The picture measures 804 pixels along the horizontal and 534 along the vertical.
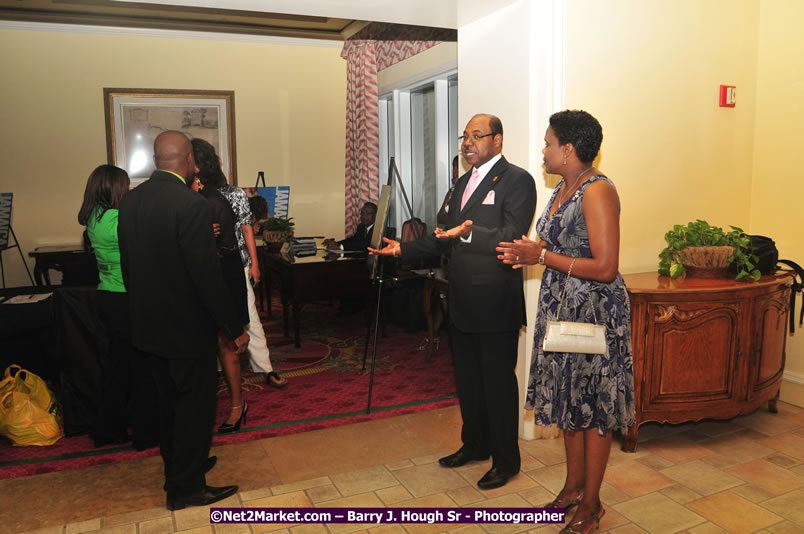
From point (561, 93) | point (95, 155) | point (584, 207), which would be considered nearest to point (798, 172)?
point (561, 93)

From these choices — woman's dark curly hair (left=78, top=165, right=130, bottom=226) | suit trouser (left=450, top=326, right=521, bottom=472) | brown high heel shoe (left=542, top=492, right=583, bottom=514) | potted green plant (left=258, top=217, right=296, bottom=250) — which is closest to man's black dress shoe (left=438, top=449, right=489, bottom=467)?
suit trouser (left=450, top=326, right=521, bottom=472)

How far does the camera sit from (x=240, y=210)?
3930 mm

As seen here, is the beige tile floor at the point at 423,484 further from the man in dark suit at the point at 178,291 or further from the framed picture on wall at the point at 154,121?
the framed picture on wall at the point at 154,121

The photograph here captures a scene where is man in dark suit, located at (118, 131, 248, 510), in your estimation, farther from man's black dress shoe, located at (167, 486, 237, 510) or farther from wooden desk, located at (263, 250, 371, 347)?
wooden desk, located at (263, 250, 371, 347)

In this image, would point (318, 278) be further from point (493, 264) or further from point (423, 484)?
point (493, 264)

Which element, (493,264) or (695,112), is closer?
(493,264)

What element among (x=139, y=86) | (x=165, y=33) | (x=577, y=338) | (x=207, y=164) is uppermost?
(x=165, y=33)

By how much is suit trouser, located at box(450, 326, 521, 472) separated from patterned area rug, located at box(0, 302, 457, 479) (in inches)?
40.5

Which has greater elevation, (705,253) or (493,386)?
(705,253)

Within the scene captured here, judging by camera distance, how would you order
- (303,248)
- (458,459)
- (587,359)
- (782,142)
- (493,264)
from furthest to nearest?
(303,248), (782,142), (458,459), (493,264), (587,359)

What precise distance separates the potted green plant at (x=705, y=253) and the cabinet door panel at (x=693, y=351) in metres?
0.27

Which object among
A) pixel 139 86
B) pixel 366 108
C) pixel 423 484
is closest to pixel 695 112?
pixel 423 484

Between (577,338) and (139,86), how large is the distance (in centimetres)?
741

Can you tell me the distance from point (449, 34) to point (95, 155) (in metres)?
4.74
